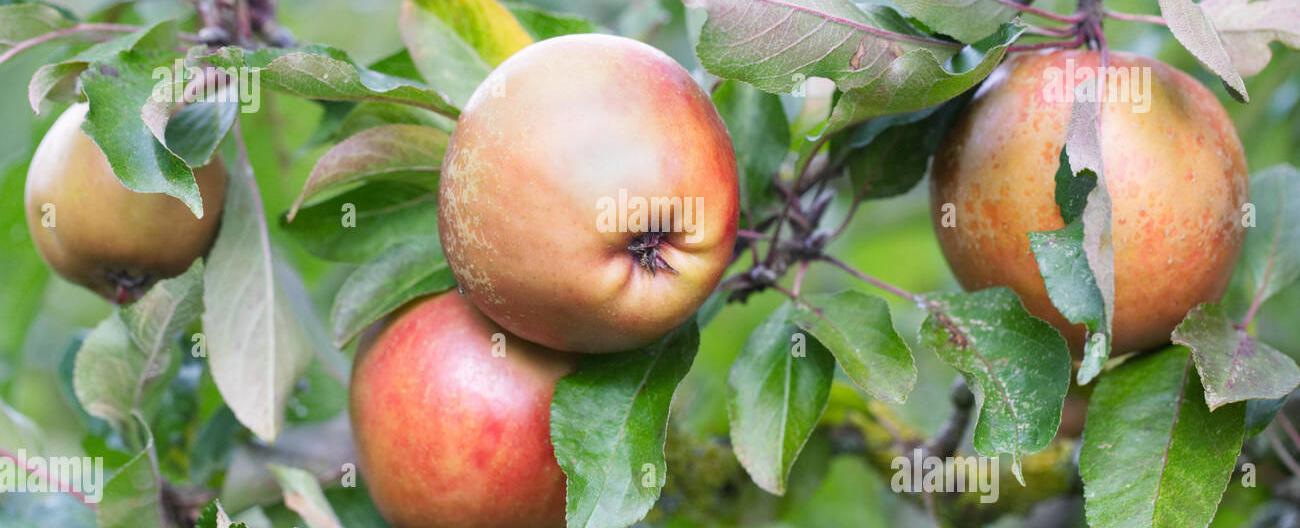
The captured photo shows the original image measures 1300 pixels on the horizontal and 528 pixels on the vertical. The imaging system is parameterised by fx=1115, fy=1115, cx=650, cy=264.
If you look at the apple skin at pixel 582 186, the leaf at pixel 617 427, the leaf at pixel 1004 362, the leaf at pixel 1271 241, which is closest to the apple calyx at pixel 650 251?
the apple skin at pixel 582 186

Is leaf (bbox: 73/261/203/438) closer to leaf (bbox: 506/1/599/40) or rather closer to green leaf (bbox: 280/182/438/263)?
green leaf (bbox: 280/182/438/263)

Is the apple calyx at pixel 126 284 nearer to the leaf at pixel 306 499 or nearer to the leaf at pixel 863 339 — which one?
the leaf at pixel 306 499

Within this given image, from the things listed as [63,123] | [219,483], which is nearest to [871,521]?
[219,483]

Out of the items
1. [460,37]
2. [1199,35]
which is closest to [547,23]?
[460,37]

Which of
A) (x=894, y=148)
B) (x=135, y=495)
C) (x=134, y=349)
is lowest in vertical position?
(x=135, y=495)

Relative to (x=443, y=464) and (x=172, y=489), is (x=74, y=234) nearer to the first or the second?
(x=172, y=489)

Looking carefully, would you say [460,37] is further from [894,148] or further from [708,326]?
[708,326]
